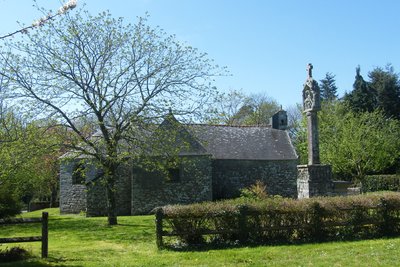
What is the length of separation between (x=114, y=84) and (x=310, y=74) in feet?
28.3

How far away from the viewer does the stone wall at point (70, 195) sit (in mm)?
28297

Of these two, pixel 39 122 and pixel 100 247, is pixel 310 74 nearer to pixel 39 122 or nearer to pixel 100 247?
pixel 100 247

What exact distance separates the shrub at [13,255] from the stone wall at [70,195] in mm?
18627

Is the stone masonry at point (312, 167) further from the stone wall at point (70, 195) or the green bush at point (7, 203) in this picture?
the stone wall at point (70, 195)

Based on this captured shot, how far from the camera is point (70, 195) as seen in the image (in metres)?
28.5

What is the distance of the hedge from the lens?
10.9 metres

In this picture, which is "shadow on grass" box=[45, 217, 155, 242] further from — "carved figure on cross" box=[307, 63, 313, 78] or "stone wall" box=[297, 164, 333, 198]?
"carved figure on cross" box=[307, 63, 313, 78]

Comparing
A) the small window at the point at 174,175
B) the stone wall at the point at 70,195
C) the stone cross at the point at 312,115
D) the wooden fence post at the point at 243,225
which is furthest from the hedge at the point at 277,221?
the stone wall at the point at 70,195

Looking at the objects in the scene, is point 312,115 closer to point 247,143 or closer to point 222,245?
point 222,245

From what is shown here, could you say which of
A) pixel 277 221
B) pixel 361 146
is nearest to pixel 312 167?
pixel 277 221

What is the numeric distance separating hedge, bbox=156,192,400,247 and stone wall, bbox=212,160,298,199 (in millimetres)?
17110

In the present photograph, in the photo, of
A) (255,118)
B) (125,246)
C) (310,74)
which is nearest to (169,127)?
(310,74)

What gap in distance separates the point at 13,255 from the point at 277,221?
6.71 metres

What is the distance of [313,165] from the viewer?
13914 millimetres
